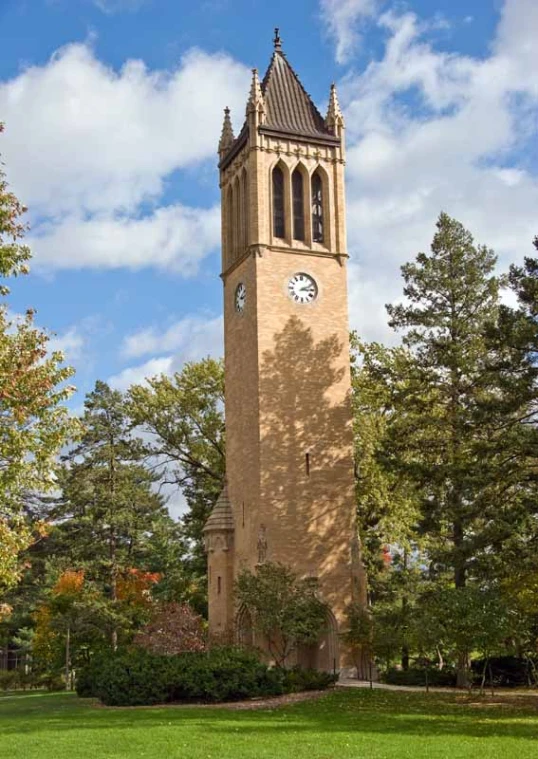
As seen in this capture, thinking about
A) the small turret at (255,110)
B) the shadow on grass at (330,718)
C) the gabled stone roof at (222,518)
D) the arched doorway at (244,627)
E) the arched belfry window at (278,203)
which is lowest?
the shadow on grass at (330,718)

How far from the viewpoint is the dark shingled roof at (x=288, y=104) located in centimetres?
3703

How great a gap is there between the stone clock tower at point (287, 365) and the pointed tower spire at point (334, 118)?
0.04 m

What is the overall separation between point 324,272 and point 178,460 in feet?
37.8

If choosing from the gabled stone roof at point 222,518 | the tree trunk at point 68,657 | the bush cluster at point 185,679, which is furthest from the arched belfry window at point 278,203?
the tree trunk at point 68,657

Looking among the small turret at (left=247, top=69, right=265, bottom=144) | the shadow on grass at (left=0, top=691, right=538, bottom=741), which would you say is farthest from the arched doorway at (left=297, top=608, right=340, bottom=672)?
the small turret at (left=247, top=69, right=265, bottom=144)

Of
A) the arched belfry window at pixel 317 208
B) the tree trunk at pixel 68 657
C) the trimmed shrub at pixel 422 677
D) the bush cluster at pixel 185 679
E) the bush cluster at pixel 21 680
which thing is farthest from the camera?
the bush cluster at pixel 21 680

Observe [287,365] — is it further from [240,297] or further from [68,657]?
[68,657]

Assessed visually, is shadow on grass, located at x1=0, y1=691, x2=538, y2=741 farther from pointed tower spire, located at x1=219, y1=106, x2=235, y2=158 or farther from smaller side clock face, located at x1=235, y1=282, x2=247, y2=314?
pointed tower spire, located at x1=219, y1=106, x2=235, y2=158

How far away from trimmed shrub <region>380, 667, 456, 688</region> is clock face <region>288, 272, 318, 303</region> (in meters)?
13.7

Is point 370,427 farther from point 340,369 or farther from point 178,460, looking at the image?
point 178,460

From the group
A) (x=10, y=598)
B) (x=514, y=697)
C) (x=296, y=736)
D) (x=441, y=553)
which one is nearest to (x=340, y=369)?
(x=441, y=553)

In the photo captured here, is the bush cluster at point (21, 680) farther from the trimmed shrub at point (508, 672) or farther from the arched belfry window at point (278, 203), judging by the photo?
the arched belfry window at point (278, 203)

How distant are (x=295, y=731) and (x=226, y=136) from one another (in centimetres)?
2843

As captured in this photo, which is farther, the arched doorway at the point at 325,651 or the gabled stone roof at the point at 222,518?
the gabled stone roof at the point at 222,518
